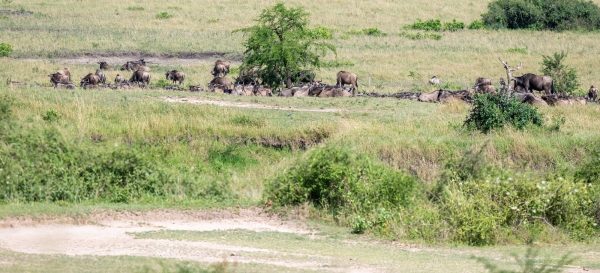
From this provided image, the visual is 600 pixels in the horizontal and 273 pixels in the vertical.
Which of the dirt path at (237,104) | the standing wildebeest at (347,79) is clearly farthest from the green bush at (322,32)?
the dirt path at (237,104)

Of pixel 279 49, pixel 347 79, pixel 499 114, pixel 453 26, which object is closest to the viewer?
pixel 499 114

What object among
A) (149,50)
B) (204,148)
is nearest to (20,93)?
(204,148)

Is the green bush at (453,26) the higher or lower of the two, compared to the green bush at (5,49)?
lower

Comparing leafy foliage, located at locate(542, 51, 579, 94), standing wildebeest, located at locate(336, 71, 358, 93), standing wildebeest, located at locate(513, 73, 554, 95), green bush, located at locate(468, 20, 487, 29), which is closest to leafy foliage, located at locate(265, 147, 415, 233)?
standing wildebeest, located at locate(336, 71, 358, 93)

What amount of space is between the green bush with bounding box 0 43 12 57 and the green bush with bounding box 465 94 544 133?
2541cm

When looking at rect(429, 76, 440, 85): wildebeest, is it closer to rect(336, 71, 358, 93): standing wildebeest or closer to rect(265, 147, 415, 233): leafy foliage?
rect(336, 71, 358, 93): standing wildebeest

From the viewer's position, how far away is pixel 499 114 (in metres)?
21.8

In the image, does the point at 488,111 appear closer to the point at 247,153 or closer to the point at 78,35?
the point at 247,153

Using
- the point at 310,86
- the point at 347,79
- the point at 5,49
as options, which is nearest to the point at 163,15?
the point at 5,49

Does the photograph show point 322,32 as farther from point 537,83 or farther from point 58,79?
point 58,79

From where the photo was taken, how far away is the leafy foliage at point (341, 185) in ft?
49.8

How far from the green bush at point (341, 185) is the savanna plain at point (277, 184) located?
38 millimetres

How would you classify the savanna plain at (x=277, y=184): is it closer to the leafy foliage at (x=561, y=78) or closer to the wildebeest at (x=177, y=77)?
the wildebeest at (x=177, y=77)

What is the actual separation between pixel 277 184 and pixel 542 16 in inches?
1892
